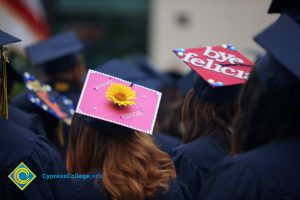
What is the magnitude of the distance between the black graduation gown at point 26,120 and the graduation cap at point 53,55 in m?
1.22

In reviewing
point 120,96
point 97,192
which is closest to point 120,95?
point 120,96

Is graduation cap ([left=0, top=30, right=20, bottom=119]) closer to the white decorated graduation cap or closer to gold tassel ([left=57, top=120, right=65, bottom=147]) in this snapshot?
the white decorated graduation cap

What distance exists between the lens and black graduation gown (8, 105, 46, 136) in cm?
354

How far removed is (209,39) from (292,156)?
11030 millimetres

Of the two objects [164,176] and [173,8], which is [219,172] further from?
[173,8]

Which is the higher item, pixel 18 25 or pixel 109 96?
pixel 109 96

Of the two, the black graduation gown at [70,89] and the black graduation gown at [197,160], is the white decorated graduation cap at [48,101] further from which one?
the black graduation gown at [197,160]

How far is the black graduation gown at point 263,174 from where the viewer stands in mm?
2088

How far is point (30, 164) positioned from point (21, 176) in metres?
0.09

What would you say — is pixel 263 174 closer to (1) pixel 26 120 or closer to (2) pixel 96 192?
(2) pixel 96 192

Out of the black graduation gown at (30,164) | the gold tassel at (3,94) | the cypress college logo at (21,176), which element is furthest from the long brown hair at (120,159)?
the gold tassel at (3,94)

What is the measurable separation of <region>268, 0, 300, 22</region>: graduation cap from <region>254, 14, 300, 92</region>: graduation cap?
0.21m

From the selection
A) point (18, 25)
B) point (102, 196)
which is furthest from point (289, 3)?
point (18, 25)

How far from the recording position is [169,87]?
6137 millimetres
